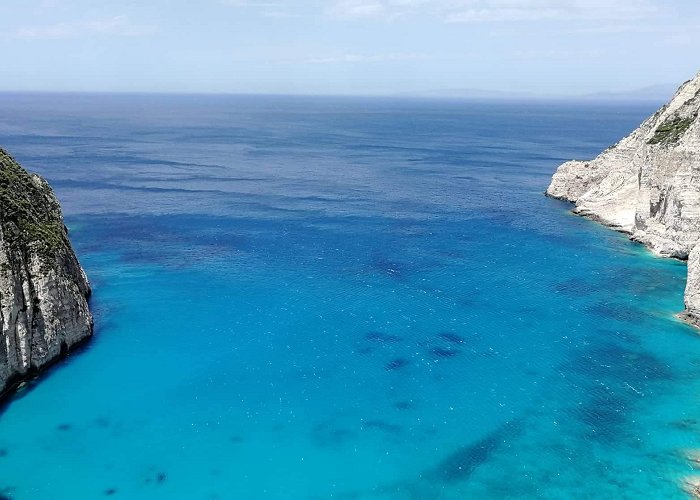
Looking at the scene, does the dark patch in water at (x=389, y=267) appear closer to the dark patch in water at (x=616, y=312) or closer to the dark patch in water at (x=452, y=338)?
the dark patch in water at (x=452, y=338)

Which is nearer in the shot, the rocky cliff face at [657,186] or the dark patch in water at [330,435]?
the dark patch in water at [330,435]

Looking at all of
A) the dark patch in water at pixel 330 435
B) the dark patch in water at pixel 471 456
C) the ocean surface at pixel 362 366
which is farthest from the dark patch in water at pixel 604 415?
the dark patch in water at pixel 330 435

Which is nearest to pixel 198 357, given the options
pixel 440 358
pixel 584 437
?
pixel 440 358

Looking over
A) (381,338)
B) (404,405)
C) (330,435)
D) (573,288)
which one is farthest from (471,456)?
(573,288)

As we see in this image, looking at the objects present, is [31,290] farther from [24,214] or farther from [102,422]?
[102,422]

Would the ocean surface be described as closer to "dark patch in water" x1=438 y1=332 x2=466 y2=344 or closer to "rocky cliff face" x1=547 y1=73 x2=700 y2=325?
"dark patch in water" x1=438 y1=332 x2=466 y2=344

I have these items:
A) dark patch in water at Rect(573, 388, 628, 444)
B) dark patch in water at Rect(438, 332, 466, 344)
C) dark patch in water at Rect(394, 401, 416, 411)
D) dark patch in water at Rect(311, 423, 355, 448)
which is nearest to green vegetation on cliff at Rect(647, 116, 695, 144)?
dark patch in water at Rect(438, 332, 466, 344)

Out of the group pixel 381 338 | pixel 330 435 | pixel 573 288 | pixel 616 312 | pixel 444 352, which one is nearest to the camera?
pixel 330 435
